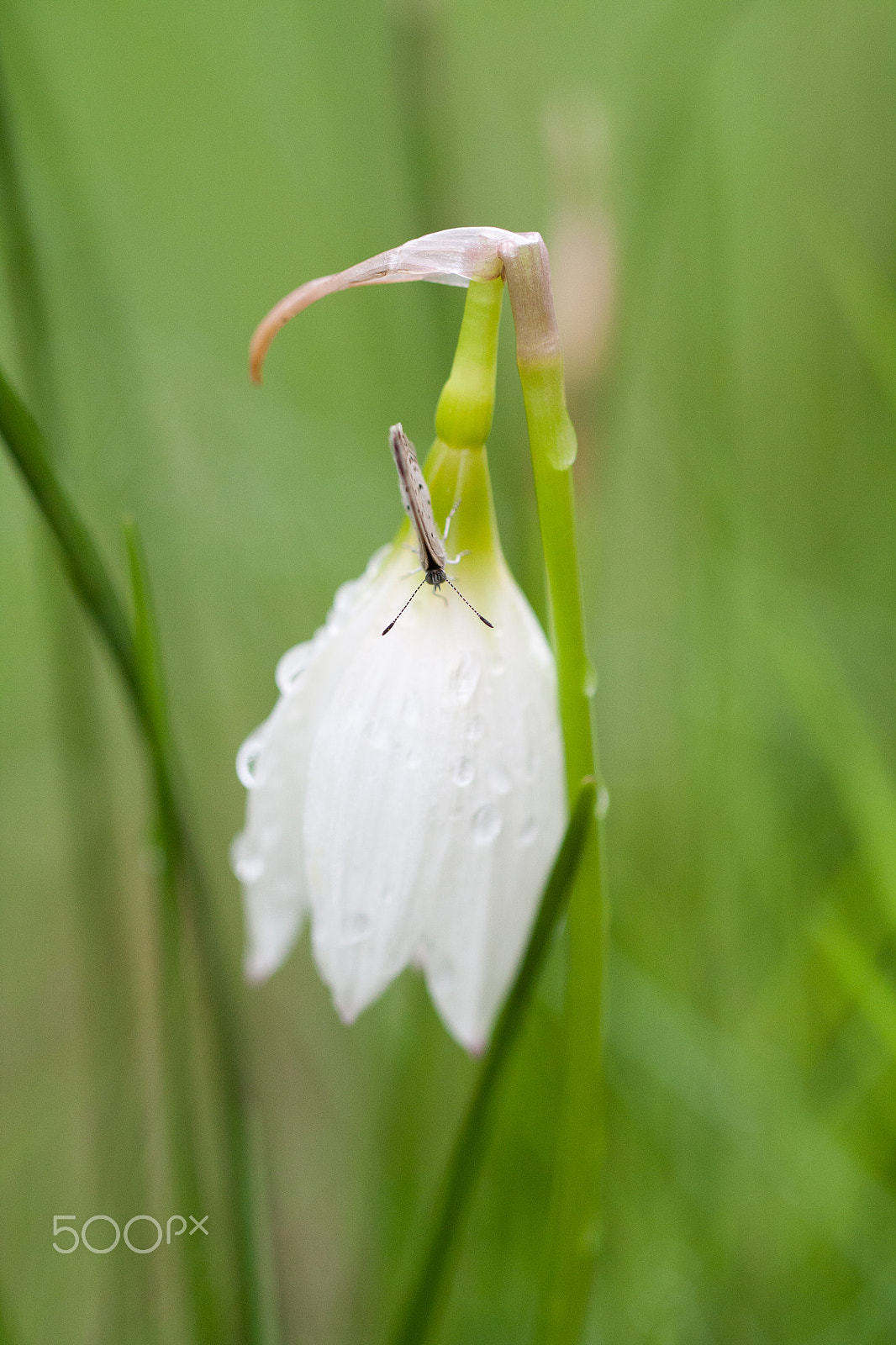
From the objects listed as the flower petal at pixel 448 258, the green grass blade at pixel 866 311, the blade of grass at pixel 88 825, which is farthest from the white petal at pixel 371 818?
the green grass blade at pixel 866 311

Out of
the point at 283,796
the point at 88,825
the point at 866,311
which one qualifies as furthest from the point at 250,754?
the point at 866,311

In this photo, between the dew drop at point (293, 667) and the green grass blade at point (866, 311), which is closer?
the dew drop at point (293, 667)

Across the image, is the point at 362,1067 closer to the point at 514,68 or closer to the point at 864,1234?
the point at 864,1234

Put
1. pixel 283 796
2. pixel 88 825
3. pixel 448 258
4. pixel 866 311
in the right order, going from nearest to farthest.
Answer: pixel 448 258 < pixel 283 796 < pixel 88 825 < pixel 866 311

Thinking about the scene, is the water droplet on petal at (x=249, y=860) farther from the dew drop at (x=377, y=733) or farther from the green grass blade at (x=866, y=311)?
the green grass blade at (x=866, y=311)

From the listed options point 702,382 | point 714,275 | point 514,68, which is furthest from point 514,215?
point 714,275

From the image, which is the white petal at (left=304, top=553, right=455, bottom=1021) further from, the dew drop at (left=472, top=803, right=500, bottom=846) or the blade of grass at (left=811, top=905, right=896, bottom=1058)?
the blade of grass at (left=811, top=905, right=896, bottom=1058)

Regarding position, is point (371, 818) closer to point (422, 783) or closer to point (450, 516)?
point (422, 783)
